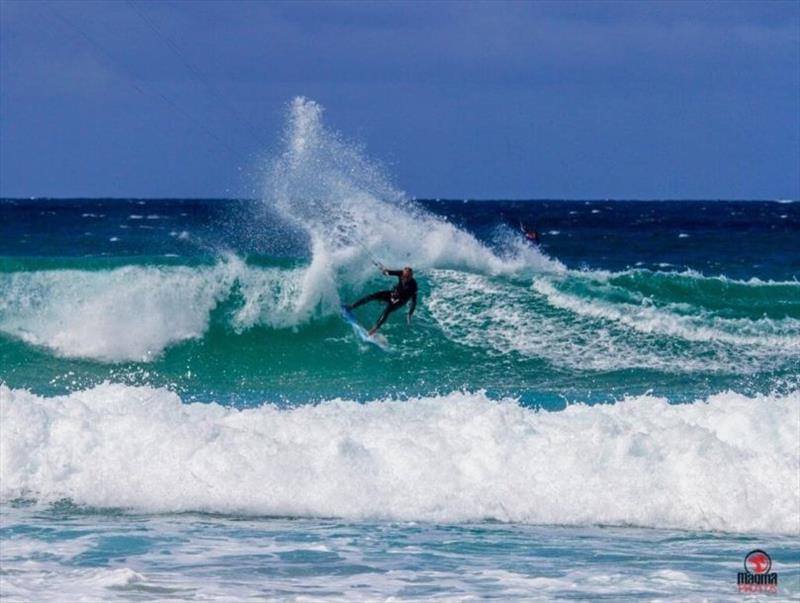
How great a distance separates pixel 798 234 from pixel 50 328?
3903cm

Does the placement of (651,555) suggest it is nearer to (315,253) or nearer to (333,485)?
(333,485)

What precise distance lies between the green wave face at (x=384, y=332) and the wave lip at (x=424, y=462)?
3855 millimetres

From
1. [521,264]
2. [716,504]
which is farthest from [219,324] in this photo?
[716,504]

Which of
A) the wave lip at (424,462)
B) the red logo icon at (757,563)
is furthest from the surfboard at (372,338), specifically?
the red logo icon at (757,563)

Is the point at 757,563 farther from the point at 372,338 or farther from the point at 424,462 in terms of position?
the point at 372,338

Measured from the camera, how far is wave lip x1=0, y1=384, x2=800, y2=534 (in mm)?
12000

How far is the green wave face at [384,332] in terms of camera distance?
19.2 meters

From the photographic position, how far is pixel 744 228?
2361 inches

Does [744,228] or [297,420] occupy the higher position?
[744,228]

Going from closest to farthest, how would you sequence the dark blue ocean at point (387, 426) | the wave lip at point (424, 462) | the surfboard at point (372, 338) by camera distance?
the dark blue ocean at point (387, 426)
the wave lip at point (424, 462)
the surfboard at point (372, 338)

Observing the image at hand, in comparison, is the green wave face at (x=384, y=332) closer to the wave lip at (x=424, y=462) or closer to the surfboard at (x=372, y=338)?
the surfboard at (x=372, y=338)

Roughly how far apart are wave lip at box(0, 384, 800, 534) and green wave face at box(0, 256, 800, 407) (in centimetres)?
385

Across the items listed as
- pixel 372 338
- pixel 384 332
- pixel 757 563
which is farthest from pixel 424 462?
pixel 384 332

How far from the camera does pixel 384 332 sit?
70.4ft
